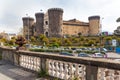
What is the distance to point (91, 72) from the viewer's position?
382cm

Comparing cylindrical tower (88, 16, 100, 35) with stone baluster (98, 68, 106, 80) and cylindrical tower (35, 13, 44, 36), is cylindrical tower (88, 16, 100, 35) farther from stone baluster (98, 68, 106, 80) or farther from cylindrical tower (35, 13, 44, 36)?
stone baluster (98, 68, 106, 80)

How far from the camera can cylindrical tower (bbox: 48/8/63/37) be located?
8294 cm

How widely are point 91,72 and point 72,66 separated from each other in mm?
833

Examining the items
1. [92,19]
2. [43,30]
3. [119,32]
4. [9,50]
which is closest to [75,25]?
[92,19]

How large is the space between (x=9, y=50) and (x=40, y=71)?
394 cm

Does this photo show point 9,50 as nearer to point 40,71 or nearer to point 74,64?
point 40,71

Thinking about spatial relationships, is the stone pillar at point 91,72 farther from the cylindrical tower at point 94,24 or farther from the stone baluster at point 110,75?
the cylindrical tower at point 94,24

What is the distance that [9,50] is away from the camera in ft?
30.0

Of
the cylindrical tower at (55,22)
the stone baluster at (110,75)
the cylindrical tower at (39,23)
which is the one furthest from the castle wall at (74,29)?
the stone baluster at (110,75)

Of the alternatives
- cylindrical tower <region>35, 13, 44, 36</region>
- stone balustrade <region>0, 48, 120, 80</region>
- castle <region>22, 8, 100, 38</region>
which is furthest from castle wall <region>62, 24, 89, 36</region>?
stone balustrade <region>0, 48, 120, 80</region>

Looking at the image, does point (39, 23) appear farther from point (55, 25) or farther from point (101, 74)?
Answer: point (101, 74)

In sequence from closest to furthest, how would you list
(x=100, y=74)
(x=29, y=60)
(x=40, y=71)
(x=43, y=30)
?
(x=100, y=74) → (x=40, y=71) → (x=29, y=60) → (x=43, y=30)

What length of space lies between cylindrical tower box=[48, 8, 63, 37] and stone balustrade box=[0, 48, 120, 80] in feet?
247

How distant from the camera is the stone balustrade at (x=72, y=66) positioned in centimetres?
348
